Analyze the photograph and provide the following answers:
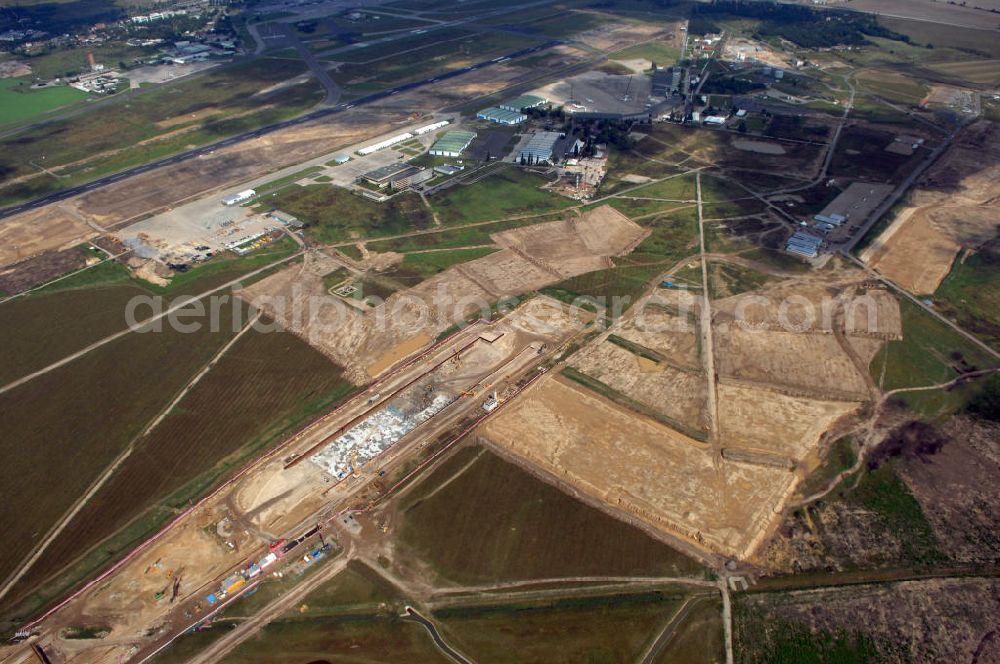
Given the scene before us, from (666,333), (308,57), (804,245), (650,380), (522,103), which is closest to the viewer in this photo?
(650,380)

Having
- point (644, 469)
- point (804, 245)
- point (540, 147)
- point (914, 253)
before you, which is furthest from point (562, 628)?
point (540, 147)

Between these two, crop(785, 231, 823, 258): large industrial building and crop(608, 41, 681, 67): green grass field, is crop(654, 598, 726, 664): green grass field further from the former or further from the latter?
crop(608, 41, 681, 67): green grass field

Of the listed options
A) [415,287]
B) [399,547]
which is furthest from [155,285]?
[399,547]

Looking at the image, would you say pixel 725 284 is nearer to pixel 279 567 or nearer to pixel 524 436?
pixel 524 436

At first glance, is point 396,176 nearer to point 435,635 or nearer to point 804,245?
point 804,245

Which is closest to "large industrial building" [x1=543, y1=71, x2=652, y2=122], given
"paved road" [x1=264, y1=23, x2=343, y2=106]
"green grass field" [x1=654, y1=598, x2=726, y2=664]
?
"paved road" [x1=264, y1=23, x2=343, y2=106]
